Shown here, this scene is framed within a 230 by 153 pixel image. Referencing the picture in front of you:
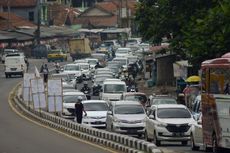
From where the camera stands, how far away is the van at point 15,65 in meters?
86.4

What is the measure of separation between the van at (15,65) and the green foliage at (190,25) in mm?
22048

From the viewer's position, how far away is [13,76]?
9144 cm

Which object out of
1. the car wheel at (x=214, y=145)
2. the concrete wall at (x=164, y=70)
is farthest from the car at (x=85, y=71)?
the car wheel at (x=214, y=145)

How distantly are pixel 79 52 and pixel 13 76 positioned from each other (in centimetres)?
2647

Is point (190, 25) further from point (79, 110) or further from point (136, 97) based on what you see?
point (79, 110)

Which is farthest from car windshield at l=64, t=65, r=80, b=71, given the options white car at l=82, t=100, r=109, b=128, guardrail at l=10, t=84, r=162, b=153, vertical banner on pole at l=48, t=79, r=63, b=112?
white car at l=82, t=100, r=109, b=128

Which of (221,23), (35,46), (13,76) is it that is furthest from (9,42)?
(221,23)

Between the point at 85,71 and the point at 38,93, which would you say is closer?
the point at 38,93

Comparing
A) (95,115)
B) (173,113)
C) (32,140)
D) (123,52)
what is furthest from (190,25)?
(123,52)

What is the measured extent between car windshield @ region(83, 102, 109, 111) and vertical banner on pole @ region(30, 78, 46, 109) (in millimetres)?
4557

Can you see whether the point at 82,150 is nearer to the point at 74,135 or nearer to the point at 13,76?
the point at 74,135

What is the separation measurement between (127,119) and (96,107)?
5405 mm

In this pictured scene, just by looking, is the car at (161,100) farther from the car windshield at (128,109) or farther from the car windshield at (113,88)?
the car windshield at (113,88)

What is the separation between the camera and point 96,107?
44.3m
